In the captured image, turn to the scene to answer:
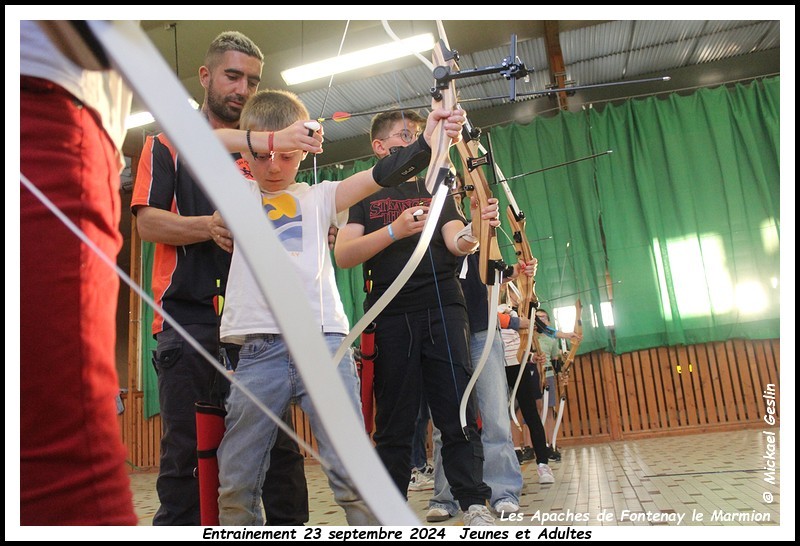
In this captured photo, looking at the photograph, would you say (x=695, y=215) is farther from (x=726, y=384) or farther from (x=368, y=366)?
(x=368, y=366)

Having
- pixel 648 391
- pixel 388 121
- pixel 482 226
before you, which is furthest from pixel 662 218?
pixel 388 121

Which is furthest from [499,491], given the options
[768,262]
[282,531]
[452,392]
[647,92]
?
[647,92]

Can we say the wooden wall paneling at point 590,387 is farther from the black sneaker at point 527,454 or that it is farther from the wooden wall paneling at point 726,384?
the black sneaker at point 527,454

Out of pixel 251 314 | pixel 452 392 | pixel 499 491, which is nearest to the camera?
pixel 251 314

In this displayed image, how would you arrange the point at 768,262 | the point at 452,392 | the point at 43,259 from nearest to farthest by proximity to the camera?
→ the point at 43,259, the point at 452,392, the point at 768,262

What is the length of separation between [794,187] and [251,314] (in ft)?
3.24

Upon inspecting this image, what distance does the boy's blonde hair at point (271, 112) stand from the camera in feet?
3.13

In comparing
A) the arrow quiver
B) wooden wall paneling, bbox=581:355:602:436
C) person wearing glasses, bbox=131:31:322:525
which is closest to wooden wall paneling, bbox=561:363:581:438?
wooden wall paneling, bbox=581:355:602:436

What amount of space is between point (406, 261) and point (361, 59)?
2.43 metres

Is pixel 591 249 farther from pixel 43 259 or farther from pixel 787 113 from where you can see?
pixel 43 259

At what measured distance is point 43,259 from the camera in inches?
17.7

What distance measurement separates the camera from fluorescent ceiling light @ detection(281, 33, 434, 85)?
3383 mm

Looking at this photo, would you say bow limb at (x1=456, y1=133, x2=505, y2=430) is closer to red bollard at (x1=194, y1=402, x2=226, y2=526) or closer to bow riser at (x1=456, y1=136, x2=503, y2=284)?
bow riser at (x1=456, y1=136, x2=503, y2=284)

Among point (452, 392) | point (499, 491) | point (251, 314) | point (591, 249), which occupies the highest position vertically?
point (591, 249)
